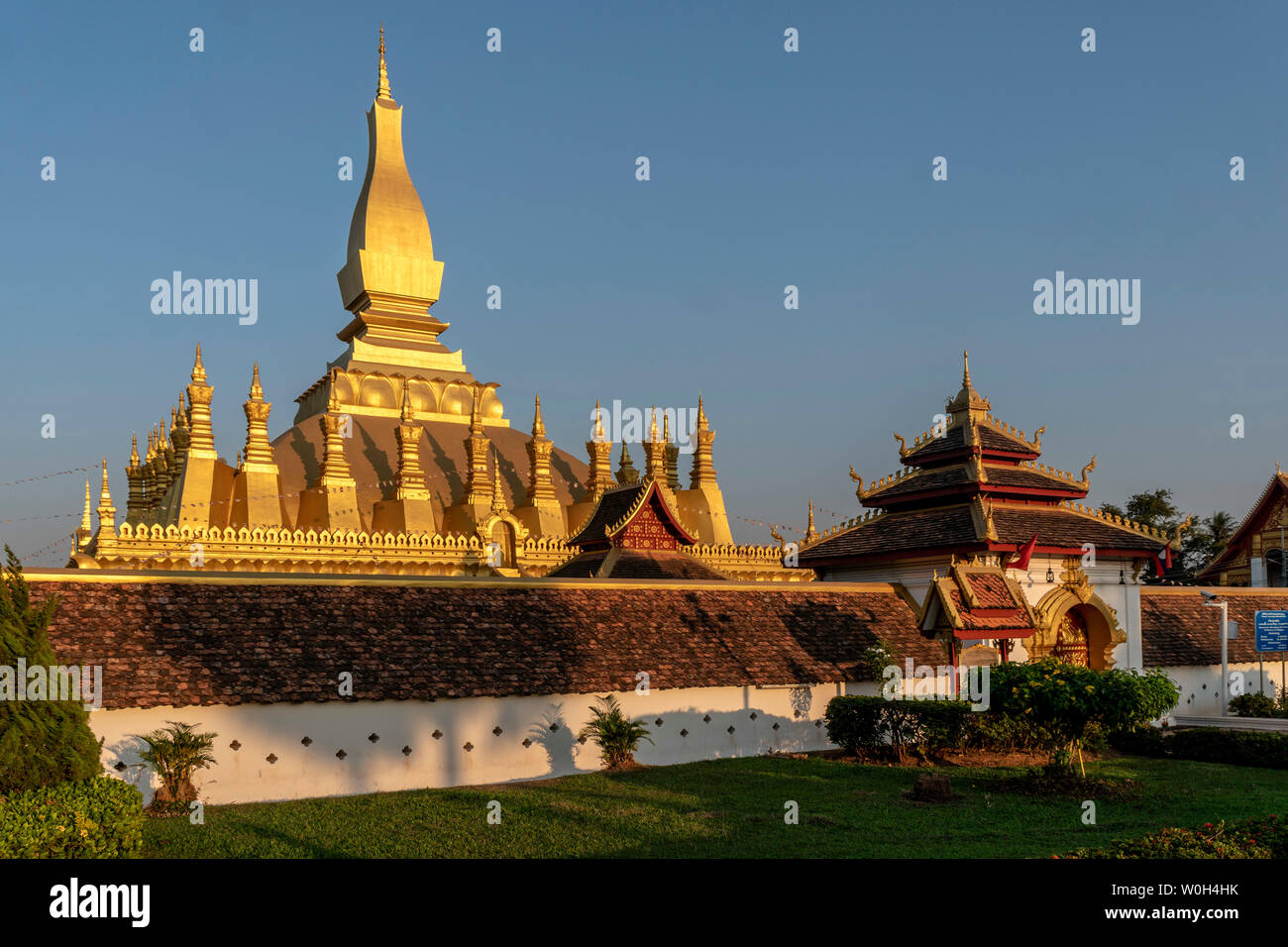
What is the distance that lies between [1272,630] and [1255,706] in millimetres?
1977

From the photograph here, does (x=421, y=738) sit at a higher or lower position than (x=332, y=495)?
lower

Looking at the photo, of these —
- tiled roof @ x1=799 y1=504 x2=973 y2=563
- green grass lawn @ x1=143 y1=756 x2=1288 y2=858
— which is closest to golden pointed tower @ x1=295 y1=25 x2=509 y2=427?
tiled roof @ x1=799 y1=504 x2=973 y2=563

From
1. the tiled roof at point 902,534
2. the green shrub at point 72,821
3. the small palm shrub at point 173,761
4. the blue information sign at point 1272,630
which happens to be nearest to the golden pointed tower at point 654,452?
the tiled roof at point 902,534

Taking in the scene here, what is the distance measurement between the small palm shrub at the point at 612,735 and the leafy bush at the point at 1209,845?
30.6ft

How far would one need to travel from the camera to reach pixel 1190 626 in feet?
92.7

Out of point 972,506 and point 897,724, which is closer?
point 897,724

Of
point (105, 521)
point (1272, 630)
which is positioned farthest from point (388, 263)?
point (1272, 630)

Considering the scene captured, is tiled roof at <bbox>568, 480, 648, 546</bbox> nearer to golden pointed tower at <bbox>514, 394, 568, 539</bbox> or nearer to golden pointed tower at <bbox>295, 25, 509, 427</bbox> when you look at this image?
golden pointed tower at <bbox>514, 394, 568, 539</bbox>

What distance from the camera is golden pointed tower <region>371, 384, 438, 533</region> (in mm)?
34438

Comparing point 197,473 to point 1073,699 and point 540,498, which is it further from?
point 1073,699

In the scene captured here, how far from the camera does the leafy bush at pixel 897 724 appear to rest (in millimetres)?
18766
